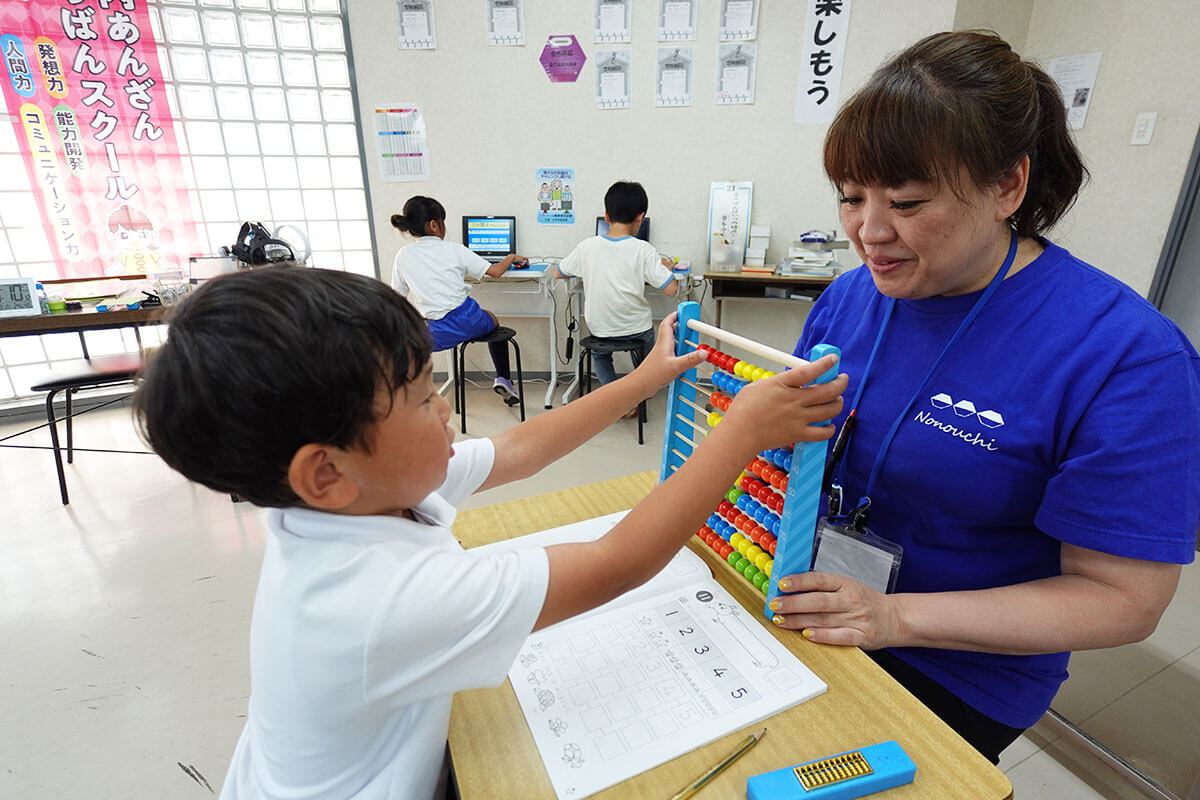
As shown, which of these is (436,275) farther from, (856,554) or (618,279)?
(856,554)

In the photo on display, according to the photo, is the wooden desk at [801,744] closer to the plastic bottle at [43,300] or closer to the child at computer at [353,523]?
the child at computer at [353,523]

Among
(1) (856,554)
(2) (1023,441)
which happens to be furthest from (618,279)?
(2) (1023,441)

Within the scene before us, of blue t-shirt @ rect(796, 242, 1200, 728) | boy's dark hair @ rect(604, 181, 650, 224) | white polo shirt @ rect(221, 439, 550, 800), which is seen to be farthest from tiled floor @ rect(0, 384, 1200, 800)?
boy's dark hair @ rect(604, 181, 650, 224)

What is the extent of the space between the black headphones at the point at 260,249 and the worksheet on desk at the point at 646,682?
324 centimetres

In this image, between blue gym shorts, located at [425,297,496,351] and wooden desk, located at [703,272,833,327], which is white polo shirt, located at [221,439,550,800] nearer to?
blue gym shorts, located at [425,297,496,351]

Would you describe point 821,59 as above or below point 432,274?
above

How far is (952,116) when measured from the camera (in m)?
0.69

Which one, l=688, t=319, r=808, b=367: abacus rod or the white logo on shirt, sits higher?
l=688, t=319, r=808, b=367: abacus rod

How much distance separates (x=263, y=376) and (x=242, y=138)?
4.66m

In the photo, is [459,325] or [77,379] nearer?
[77,379]

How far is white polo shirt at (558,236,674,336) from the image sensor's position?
362cm

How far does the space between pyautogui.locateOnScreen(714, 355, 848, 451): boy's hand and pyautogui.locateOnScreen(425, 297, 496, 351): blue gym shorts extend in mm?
3054

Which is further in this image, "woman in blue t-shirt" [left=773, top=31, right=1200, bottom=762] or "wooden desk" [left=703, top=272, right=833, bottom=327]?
"wooden desk" [left=703, top=272, right=833, bottom=327]

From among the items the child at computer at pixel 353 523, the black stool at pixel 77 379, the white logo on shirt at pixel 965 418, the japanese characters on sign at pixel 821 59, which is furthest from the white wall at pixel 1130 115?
the black stool at pixel 77 379
